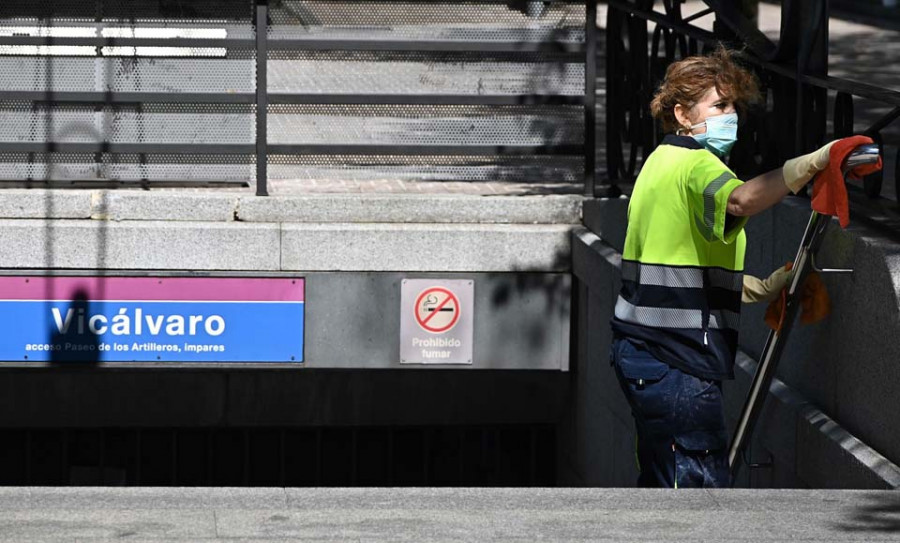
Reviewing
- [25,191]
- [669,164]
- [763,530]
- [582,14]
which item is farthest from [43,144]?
[763,530]

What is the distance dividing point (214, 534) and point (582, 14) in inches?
240

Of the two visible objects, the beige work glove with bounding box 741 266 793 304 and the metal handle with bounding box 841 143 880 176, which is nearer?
the metal handle with bounding box 841 143 880 176

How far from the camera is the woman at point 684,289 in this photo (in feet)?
14.4

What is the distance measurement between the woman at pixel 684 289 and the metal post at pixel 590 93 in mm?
4765

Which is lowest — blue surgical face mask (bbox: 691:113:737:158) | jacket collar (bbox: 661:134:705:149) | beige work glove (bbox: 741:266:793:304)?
beige work glove (bbox: 741:266:793:304)

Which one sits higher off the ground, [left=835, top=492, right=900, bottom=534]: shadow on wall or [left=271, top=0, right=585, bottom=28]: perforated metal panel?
[left=271, top=0, right=585, bottom=28]: perforated metal panel

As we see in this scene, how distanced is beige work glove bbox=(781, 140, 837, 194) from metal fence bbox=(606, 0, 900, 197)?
0.94 metres

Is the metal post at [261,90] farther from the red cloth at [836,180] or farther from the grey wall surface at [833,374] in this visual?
the red cloth at [836,180]

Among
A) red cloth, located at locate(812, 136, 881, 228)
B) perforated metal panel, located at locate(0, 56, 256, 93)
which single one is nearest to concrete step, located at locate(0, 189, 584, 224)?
perforated metal panel, located at locate(0, 56, 256, 93)

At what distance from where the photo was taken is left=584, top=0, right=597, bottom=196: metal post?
9289 millimetres

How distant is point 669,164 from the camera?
439 centimetres

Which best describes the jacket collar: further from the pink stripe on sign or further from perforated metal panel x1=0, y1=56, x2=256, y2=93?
perforated metal panel x1=0, y1=56, x2=256, y2=93

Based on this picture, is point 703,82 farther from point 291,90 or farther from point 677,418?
point 291,90

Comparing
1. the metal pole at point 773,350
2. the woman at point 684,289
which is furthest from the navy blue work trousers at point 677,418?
the metal pole at point 773,350
